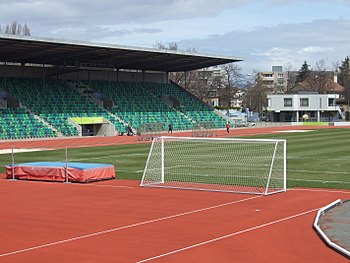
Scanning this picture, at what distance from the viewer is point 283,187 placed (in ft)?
63.5

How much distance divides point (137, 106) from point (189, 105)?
994cm

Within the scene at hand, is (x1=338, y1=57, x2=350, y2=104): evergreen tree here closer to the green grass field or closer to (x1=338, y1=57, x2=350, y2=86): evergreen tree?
(x1=338, y1=57, x2=350, y2=86): evergreen tree

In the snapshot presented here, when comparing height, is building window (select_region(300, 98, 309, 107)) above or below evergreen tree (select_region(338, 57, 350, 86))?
below

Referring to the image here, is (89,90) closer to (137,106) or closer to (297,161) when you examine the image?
(137,106)

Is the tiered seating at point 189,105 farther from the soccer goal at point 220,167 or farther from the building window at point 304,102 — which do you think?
the soccer goal at point 220,167

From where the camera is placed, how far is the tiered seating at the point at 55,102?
5609cm

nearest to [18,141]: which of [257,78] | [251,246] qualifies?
[251,246]

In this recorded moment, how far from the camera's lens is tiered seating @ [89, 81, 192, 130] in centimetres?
6425

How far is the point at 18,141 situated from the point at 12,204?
3348 centimetres

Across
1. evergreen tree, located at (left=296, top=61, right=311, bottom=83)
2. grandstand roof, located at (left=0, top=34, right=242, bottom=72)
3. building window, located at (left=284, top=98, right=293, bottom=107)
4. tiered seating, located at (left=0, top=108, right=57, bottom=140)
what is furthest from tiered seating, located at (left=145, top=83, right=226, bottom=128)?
evergreen tree, located at (left=296, top=61, right=311, bottom=83)

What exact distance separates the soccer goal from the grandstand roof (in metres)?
20.1

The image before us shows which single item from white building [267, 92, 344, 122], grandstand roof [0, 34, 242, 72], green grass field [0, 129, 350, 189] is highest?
grandstand roof [0, 34, 242, 72]

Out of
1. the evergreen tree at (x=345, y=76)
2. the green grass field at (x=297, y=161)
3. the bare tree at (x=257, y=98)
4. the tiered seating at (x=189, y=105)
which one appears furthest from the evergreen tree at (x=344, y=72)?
the green grass field at (x=297, y=161)

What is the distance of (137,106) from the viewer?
66750 millimetres
